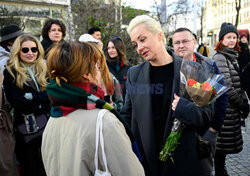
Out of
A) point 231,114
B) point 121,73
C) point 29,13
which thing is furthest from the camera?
point 29,13

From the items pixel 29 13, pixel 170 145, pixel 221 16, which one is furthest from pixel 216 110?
pixel 221 16

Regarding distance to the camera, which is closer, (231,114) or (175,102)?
(175,102)

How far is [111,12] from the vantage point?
7.54 meters

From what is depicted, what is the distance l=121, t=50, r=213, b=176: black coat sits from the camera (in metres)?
1.82

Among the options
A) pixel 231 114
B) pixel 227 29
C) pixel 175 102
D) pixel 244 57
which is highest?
pixel 227 29

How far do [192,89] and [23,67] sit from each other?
2310 mm

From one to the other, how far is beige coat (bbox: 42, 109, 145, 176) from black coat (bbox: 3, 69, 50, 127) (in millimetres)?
1688

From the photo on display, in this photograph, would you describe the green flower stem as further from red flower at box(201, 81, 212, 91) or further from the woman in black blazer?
red flower at box(201, 81, 212, 91)

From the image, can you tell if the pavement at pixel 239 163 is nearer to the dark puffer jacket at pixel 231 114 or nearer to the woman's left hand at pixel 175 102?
the dark puffer jacket at pixel 231 114

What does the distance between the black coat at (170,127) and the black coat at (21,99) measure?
4.52 ft

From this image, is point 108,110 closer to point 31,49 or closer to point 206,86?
point 206,86

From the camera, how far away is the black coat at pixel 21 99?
2.82 metres

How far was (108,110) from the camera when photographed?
1.34 metres

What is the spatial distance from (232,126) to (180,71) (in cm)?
200
